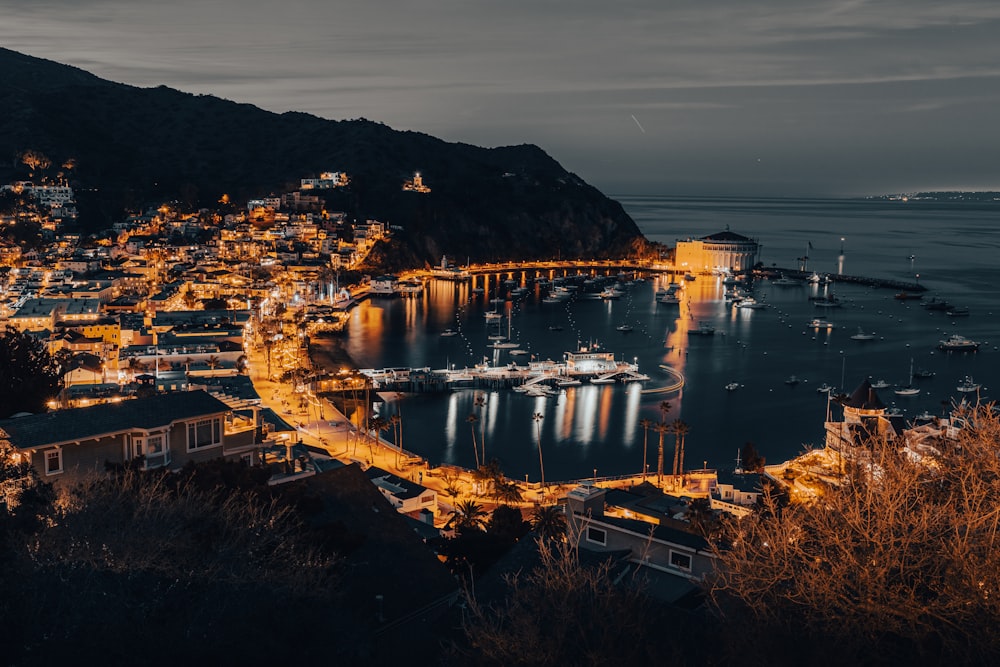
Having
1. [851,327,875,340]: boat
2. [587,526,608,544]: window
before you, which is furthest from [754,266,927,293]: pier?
[587,526,608,544]: window

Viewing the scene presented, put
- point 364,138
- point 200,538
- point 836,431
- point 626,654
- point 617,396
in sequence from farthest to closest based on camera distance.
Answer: point 364,138, point 617,396, point 836,431, point 200,538, point 626,654

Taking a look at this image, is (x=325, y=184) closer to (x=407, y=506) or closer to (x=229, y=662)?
(x=407, y=506)

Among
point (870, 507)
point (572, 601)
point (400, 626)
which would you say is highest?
point (870, 507)

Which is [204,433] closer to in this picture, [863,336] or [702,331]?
[702,331]

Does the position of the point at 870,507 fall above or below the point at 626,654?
above

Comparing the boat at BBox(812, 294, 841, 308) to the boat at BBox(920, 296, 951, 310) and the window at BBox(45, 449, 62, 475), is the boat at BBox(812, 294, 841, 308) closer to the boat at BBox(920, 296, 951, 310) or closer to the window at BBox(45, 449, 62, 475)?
the boat at BBox(920, 296, 951, 310)

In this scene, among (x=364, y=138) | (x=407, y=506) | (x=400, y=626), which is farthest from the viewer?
(x=364, y=138)

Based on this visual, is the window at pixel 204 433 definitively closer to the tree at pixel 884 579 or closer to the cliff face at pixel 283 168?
the tree at pixel 884 579

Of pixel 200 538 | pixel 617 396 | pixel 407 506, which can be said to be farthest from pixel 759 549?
pixel 617 396
